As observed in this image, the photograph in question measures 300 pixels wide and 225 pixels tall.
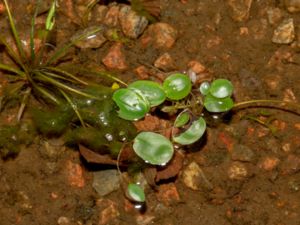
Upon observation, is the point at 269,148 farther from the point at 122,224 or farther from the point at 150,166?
the point at 122,224

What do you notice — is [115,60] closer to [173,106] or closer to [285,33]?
[173,106]

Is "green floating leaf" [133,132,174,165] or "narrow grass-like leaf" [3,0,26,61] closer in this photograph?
"green floating leaf" [133,132,174,165]

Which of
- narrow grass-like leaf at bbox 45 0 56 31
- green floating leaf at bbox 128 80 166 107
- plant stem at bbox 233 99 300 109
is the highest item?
narrow grass-like leaf at bbox 45 0 56 31

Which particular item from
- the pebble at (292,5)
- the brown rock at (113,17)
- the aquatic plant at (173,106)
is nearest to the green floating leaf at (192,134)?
the aquatic plant at (173,106)

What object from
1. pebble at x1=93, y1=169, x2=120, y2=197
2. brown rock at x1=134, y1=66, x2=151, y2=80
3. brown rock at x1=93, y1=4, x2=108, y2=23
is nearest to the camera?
pebble at x1=93, y1=169, x2=120, y2=197

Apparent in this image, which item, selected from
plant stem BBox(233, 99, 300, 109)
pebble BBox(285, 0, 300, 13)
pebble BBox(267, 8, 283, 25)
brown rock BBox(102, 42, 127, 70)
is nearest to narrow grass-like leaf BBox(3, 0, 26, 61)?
brown rock BBox(102, 42, 127, 70)

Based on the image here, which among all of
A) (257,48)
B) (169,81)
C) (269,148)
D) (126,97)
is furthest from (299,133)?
(126,97)

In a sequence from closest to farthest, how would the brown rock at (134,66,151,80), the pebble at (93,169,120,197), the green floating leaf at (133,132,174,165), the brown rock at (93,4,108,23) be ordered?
1. the green floating leaf at (133,132,174,165)
2. the pebble at (93,169,120,197)
3. the brown rock at (134,66,151,80)
4. the brown rock at (93,4,108,23)

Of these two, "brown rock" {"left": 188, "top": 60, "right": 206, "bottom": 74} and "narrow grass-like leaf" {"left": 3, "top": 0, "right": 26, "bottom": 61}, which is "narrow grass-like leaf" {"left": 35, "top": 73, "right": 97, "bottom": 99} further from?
"brown rock" {"left": 188, "top": 60, "right": 206, "bottom": 74}
